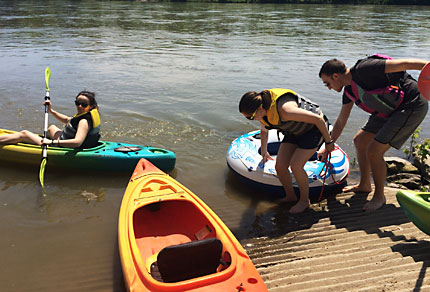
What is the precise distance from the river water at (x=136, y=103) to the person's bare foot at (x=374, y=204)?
3.27 ft

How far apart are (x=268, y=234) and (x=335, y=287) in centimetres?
113

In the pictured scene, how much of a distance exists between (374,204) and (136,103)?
5960 millimetres

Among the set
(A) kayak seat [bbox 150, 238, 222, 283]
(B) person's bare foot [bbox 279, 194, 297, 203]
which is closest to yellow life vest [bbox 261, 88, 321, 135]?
(B) person's bare foot [bbox 279, 194, 297, 203]

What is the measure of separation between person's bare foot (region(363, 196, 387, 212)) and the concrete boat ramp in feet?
0.21

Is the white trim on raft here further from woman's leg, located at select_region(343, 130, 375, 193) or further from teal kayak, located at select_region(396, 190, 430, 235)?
teal kayak, located at select_region(396, 190, 430, 235)

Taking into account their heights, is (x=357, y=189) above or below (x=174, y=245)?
below

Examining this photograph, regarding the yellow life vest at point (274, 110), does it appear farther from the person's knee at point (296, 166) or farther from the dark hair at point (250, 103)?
the person's knee at point (296, 166)

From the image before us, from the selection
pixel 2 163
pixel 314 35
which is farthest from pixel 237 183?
pixel 314 35

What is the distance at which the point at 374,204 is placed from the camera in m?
4.28

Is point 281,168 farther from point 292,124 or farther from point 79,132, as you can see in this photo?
point 79,132

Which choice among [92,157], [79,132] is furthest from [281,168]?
[79,132]

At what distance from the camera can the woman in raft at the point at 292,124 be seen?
377 centimetres

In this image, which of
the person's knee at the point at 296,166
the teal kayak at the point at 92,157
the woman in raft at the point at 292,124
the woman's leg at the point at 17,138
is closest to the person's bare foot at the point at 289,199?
the woman in raft at the point at 292,124

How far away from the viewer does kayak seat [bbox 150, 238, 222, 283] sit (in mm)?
2854
